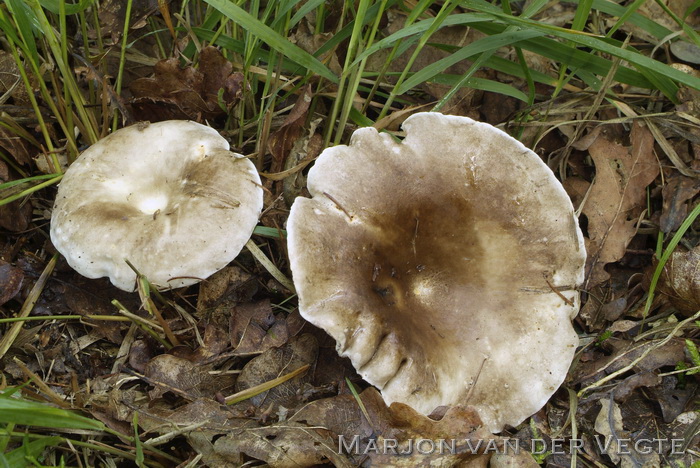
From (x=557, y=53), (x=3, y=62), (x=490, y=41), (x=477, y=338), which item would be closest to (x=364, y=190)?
(x=477, y=338)

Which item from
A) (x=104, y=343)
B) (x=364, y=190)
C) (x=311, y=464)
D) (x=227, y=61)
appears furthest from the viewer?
(x=227, y=61)

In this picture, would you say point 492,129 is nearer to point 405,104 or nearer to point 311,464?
point 405,104

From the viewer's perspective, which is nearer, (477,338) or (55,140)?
(477,338)

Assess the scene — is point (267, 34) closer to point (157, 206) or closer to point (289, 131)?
point (289, 131)

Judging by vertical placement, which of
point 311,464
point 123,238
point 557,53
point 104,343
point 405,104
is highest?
point 557,53

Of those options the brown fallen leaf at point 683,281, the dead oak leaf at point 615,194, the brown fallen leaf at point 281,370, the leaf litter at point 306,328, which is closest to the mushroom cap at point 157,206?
the leaf litter at point 306,328

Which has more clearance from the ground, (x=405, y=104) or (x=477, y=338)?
(x=405, y=104)

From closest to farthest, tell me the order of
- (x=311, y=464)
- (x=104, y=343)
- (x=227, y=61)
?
(x=311, y=464) → (x=104, y=343) → (x=227, y=61)
